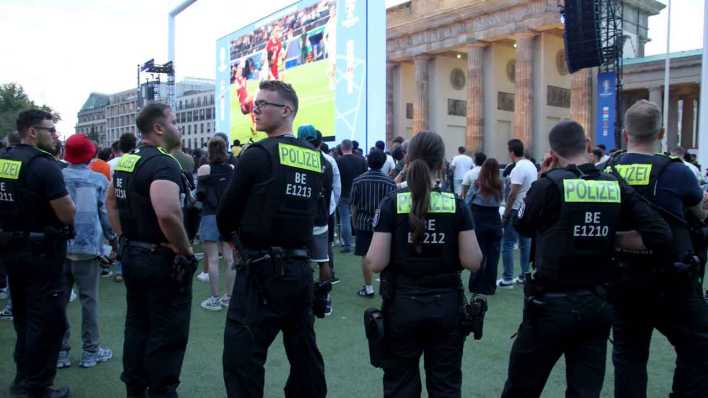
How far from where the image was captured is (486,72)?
31.5 meters

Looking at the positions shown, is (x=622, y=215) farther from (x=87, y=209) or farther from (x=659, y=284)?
(x=87, y=209)

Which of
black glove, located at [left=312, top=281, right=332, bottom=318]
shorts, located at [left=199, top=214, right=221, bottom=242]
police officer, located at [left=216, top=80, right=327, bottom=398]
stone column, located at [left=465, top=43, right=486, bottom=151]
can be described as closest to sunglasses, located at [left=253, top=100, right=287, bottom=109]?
police officer, located at [left=216, top=80, right=327, bottom=398]

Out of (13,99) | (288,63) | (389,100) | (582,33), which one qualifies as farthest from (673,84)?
(13,99)

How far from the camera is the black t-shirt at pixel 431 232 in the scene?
9.43 ft

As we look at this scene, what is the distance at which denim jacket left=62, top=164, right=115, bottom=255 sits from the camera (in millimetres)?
4629

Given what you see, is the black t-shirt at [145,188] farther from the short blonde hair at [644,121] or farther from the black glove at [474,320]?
the short blonde hair at [644,121]

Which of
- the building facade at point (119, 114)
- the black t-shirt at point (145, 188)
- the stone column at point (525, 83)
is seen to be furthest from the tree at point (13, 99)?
the black t-shirt at point (145, 188)

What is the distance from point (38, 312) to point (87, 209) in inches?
50.7

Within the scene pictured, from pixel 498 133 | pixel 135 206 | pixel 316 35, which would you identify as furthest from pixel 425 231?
pixel 498 133

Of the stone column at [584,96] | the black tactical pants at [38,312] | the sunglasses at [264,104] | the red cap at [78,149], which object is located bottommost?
the black tactical pants at [38,312]

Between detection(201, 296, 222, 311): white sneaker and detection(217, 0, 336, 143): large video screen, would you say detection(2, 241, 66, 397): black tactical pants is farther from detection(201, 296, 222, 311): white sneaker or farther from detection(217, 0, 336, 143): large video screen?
detection(217, 0, 336, 143): large video screen

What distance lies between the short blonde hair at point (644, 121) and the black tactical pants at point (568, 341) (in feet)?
3.68

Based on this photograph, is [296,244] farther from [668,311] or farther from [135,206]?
[668,311]

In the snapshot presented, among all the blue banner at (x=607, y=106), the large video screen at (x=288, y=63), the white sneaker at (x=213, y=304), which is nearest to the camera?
the white sneaker at (x=213, y=304)
